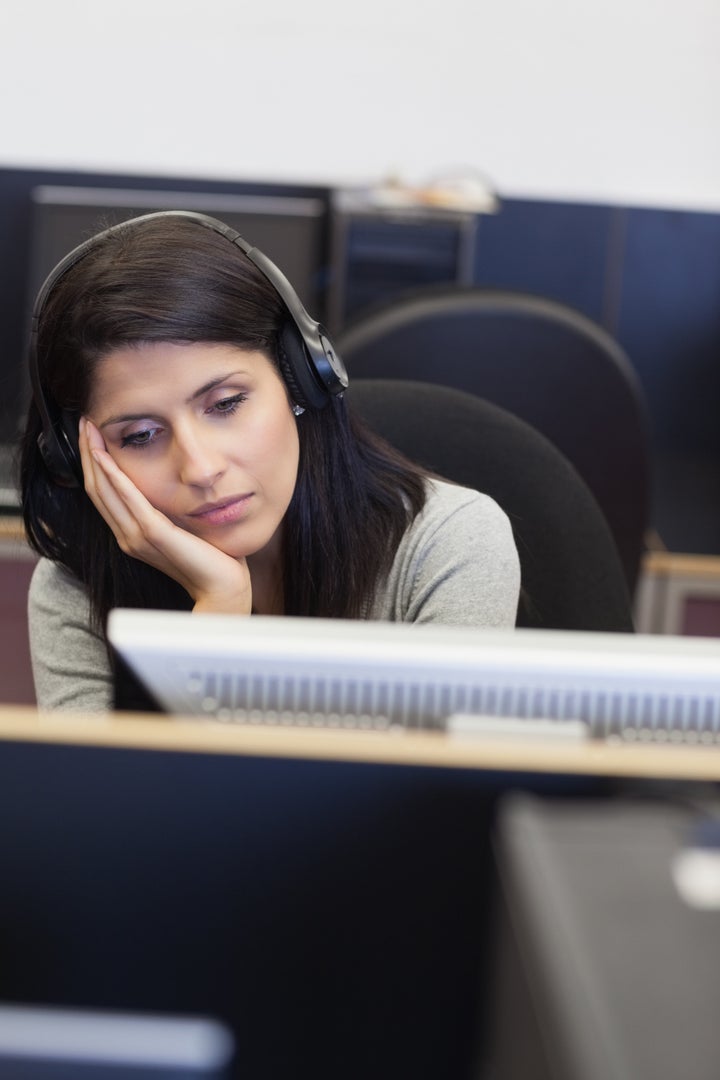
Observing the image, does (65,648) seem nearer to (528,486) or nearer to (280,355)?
(280,355)

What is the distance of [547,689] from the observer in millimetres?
A: 648

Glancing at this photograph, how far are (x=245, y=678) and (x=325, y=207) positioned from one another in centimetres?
241

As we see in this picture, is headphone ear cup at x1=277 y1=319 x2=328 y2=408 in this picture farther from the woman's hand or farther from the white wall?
the white wall

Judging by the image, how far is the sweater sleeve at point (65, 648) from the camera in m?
1.32

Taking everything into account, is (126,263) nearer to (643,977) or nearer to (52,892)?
(52,892)

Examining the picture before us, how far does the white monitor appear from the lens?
0.63 meters

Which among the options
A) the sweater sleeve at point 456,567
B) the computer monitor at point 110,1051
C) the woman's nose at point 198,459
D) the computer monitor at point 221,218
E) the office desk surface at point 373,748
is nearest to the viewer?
the computer monitor at point 110,1051

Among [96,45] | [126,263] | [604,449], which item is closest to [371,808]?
[126,263]

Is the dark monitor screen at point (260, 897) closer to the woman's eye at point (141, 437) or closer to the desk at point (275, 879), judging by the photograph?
the desk at point (275, 879)

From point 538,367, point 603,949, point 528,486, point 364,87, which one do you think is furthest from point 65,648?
point 364,87

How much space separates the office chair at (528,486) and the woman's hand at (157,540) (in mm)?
221

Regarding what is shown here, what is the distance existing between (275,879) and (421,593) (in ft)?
2.47

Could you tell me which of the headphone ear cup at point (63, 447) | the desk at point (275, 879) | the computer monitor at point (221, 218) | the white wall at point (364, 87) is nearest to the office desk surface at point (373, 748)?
the desk at point (275, 879)

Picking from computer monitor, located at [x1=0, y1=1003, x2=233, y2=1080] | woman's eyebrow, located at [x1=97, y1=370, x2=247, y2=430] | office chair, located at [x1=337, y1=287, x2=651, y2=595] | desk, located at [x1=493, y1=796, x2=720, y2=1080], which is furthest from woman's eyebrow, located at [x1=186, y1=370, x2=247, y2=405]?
computer monitor, located at [x1=0, y1=1003, x2=233, y2=1080]
